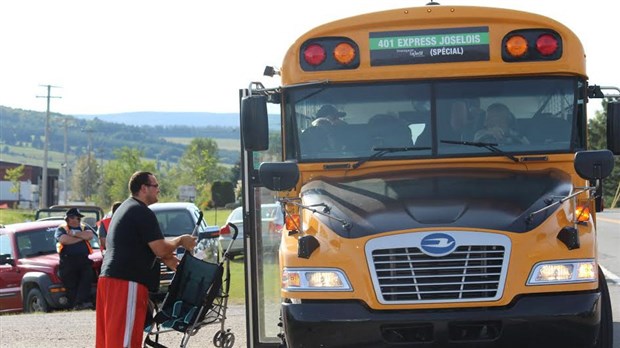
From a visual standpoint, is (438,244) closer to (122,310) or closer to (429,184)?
(429,184)

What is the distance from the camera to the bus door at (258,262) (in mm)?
8781

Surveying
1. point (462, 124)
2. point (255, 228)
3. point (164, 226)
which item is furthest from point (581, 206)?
point (164, 226)

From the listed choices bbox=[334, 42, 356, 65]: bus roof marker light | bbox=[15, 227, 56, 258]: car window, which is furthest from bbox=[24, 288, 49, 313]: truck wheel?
bbox=[334, 42, 356, 65]: bus roof marker light

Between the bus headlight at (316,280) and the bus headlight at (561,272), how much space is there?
1.13 meters

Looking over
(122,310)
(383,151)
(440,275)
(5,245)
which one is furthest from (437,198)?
(5,245)

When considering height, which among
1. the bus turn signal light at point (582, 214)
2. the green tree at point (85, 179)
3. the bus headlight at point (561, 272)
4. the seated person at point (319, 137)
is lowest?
the green tree at point (85, 179)

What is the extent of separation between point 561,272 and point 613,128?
71.4 inches

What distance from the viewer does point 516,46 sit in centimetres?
809

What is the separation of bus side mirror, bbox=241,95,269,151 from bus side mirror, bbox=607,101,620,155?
250 cm

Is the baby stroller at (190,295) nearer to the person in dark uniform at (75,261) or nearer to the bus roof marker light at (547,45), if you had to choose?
the bus roof marker light at (547,45)

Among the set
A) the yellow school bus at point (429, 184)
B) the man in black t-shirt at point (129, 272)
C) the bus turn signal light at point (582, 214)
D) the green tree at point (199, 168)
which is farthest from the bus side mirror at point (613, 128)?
the green tree at point (199, 168)

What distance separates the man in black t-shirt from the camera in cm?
894

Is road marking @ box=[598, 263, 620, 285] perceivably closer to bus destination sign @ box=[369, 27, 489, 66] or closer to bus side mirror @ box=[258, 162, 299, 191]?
bus destination sign @ box=[369, 27, 489, 66]

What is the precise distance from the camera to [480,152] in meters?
7.98
